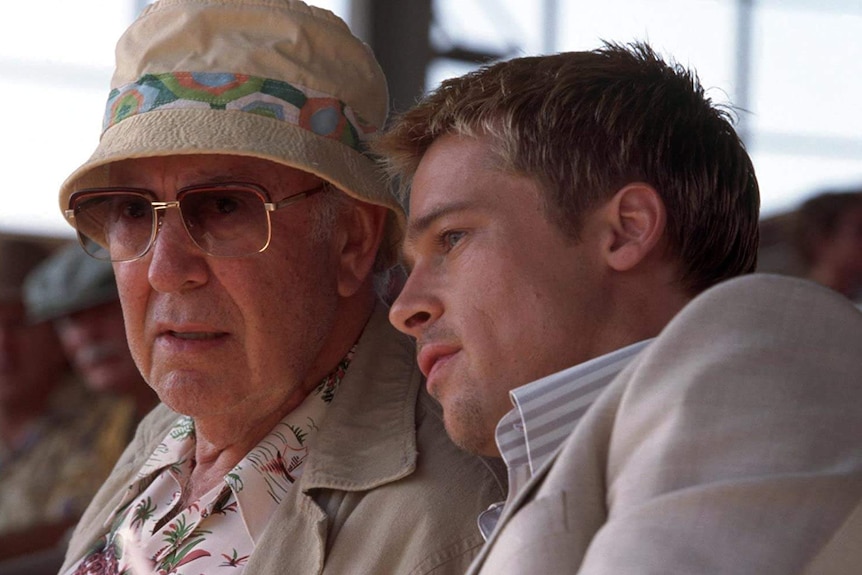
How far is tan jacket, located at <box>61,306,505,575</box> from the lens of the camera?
74.6 inches

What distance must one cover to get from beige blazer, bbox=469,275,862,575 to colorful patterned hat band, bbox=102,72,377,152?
1.08 metres

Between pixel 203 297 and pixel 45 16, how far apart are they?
5.81 metres

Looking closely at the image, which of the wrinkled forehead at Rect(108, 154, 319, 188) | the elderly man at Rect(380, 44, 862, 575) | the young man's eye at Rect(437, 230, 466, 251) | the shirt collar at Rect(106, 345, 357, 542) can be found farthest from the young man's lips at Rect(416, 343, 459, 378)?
the wrinkled forehead at Rect(108, 154, 319, 188)

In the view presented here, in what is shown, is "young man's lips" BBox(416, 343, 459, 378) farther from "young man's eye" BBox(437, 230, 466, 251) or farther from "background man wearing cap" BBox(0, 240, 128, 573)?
"background man wearing cap" BBox(0, 240, 128, 573)

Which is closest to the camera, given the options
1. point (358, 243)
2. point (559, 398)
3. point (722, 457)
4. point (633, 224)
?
point (722, 457)

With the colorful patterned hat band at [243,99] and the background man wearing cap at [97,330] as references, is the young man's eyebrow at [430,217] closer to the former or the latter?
the colorful patterned hat band at [243,99]

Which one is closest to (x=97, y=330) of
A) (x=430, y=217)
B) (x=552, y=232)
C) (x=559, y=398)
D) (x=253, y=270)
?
(x=253, y=270)

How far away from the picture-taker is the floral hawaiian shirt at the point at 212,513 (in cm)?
208

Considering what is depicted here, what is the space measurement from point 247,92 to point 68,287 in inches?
114

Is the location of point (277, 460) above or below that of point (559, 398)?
below

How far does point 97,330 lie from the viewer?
15.8 ft

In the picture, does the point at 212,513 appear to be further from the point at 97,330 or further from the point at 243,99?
the point at 97,330

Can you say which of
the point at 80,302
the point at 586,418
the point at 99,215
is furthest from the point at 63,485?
the point at 586,418

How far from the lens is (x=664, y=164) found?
1.82 metres
